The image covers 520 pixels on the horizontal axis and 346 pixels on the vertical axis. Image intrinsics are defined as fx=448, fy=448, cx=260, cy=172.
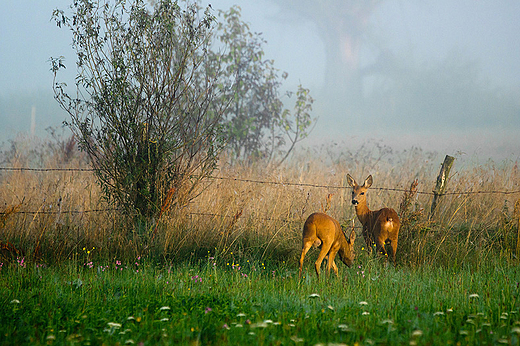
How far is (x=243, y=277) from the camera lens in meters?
5.50

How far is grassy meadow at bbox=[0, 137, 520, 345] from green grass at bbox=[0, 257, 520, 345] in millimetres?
19

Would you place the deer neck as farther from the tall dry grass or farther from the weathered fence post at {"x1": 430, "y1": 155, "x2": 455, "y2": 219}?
the weathered fence post at {"x1": 430, "y1": 155, "x2": 455, "y2": 219}

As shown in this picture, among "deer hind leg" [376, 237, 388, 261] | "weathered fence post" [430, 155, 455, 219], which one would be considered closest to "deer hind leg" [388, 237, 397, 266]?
"deer hind leg" [376, 237, 388, 261]

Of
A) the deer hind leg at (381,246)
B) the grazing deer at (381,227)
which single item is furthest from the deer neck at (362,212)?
the deer hind leg at (381,246)

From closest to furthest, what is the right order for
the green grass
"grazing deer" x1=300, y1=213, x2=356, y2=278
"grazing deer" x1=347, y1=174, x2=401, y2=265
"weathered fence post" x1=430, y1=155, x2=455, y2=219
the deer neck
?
the green grass, "grazing deer" x1=300, y1=213, x2=356, y2=278, "grazing deer" x1=347, y1=174, x2=401, y2=265, the deer neck, "weathered fence post" x1=430, y1=155, x2=455, y2=219

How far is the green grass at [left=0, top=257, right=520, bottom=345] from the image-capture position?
3346 millimetres

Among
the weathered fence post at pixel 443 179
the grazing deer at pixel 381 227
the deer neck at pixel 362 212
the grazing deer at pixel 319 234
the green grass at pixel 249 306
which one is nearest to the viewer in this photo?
the green grass at pixel 249 306

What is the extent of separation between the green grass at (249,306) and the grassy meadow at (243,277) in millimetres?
19

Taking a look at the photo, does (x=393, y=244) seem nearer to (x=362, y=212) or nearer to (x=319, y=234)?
(x=362, y=212)

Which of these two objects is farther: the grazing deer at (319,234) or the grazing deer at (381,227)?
the grazing deer at (381,227)

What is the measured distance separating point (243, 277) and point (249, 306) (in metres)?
1.34

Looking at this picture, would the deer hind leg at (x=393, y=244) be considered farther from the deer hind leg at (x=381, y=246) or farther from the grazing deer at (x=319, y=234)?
the grazing deer at (x=319, y=234)

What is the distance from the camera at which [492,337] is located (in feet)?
11.1

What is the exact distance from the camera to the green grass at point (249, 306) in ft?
11.0
